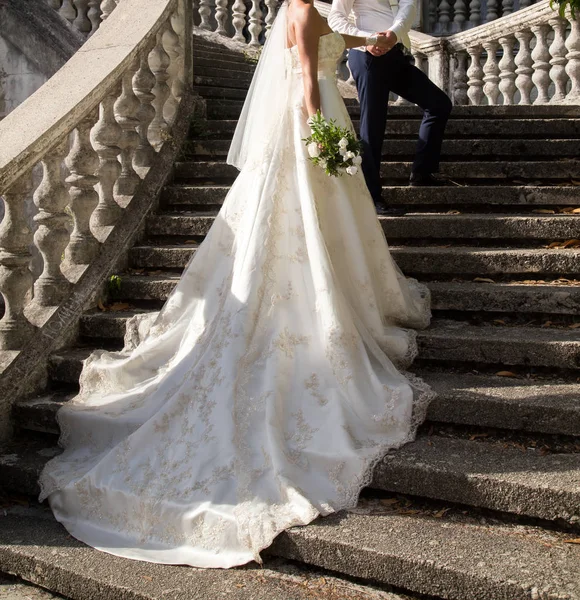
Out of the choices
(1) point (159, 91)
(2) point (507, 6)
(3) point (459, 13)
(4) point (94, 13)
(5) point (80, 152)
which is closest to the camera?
(5) point (80, 152)

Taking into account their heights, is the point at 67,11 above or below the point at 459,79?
above

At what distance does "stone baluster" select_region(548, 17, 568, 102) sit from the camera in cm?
728

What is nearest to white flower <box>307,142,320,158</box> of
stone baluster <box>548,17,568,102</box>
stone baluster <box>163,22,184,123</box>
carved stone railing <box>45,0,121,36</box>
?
stone baluster <box>163,22,184,123</box>

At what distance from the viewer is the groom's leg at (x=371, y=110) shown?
16.6 feet

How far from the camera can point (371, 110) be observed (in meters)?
5.10

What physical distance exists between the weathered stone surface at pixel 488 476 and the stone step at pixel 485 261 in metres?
1.52

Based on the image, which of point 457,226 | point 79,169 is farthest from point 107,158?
point 457,226

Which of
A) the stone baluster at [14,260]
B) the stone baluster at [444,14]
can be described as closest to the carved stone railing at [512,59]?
the stone baluster at [444,14]

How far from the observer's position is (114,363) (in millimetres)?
3928

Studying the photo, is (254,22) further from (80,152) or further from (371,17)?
(80,152)

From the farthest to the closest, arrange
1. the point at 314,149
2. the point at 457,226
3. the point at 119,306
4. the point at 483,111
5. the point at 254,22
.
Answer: the point at 254,22, the point at 483,111, the point at 457,226, the point at 119,306, the point at 314,149

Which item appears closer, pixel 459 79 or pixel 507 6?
pixel 459 79

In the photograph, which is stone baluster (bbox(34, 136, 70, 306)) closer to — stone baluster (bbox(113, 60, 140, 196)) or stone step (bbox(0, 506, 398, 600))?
stone baluster (bbox(113, 60, 140, 196))

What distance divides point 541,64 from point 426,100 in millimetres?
2860
